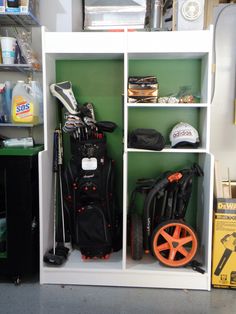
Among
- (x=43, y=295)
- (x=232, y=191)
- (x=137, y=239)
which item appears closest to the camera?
(x=43, y=295)

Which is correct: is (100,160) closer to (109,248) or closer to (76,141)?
(76,141)

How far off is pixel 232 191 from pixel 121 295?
120cm

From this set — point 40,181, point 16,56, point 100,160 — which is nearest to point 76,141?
point 100,160

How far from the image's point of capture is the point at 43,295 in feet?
6.36

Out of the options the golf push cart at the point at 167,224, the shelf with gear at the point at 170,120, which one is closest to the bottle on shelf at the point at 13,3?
the shelf with gear at the point at 170,120

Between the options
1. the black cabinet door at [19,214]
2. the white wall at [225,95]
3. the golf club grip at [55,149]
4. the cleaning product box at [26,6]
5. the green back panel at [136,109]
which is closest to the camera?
the black cabinet door at [19,214]

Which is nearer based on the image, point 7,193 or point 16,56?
point 7,193

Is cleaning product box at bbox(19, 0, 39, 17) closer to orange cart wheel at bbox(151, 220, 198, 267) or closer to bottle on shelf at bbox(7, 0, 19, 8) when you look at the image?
bottle on shelf at bbox(7, 0, 19, 8)

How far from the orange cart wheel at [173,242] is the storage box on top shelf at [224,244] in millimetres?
146

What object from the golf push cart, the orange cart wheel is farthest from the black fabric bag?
the orange cart wheel

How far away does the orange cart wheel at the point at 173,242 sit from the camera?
6.68 feet

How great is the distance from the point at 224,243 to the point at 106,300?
0.84m

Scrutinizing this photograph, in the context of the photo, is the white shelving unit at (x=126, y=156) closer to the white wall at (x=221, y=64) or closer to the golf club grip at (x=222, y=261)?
the golf club grip at (x=222, y=261)

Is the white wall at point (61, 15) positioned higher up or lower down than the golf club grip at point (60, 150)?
higher up
